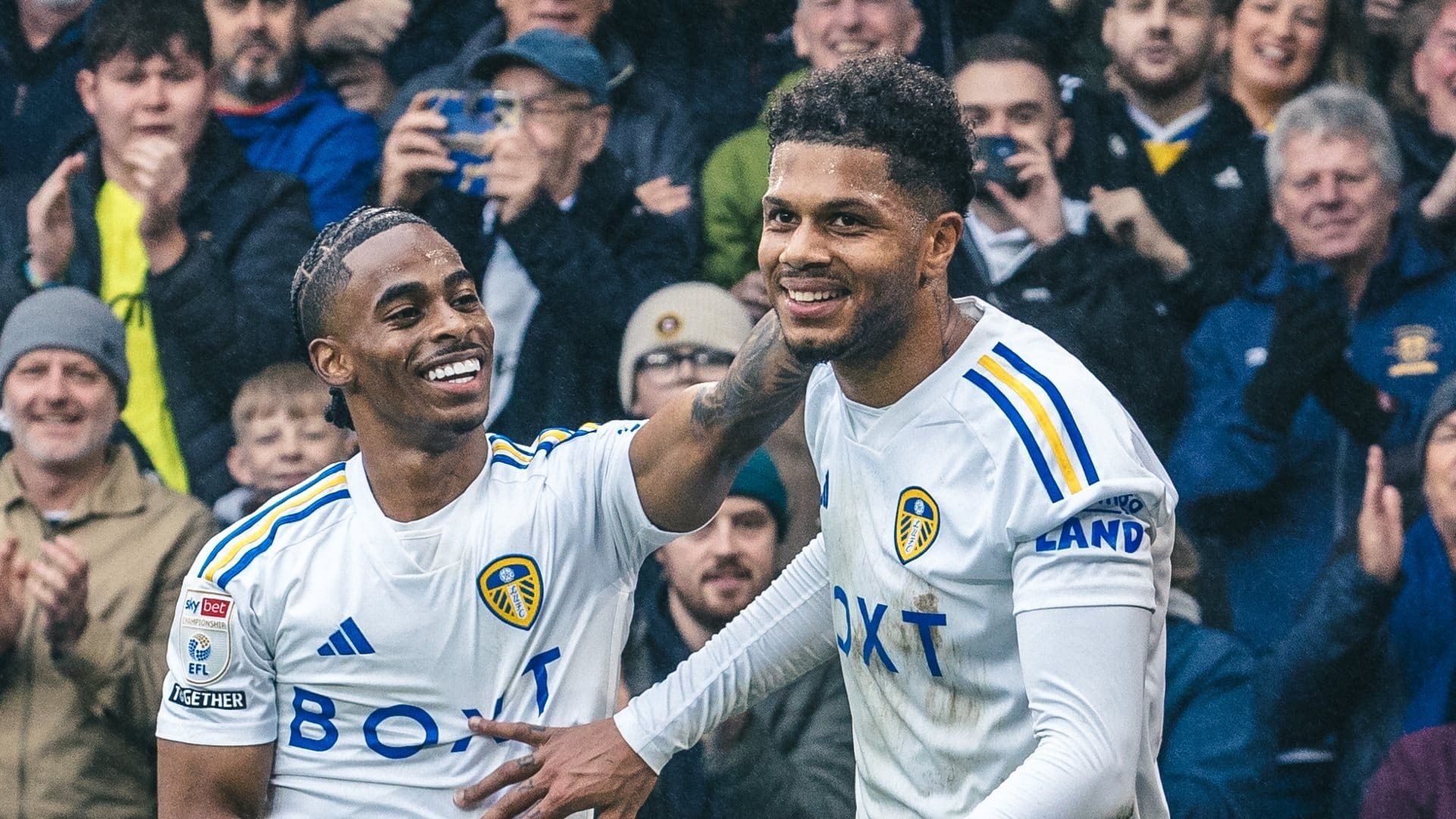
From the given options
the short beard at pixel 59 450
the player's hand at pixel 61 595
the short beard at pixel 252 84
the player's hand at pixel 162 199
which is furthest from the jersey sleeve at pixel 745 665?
the short beard at pixel 252 84

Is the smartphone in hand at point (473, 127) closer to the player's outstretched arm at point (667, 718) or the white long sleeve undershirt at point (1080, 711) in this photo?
the player's outstretched arm at point (667, 718)

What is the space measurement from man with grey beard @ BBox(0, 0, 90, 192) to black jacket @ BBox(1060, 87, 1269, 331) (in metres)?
3.27

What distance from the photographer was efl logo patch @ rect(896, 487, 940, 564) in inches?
111

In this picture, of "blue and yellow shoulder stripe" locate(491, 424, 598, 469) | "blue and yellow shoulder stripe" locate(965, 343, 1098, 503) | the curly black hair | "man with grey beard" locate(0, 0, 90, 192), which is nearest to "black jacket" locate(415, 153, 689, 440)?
"man with grey beard" locate(0, 0, 90, 192)

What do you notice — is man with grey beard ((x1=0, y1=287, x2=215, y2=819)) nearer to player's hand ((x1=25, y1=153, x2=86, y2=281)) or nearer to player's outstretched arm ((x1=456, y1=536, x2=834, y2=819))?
player's hand ((x1=25, y1=153, x2=86, y2=281))

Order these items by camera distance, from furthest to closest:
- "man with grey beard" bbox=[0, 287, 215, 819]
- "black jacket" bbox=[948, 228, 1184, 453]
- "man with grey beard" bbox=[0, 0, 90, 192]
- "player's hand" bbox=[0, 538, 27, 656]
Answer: "man with grey beard" bbox=[0, 0, 90, 192] < "player's hand" bbox=[0, 538, 27, 656] < "man with grey beard" bbox=[0, 287, 215, 819] < "black jacket" bbox=[948, 228, 1184, 453]

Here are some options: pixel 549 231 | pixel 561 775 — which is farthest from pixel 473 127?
pixel 561 775

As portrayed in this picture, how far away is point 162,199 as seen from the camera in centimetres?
587

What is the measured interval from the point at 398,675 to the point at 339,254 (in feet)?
2.59

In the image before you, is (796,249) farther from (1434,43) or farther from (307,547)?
(1434,43)

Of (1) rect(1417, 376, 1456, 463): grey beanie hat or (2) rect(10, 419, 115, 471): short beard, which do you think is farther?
(2) rect(10, 419, 115, 471): short beard

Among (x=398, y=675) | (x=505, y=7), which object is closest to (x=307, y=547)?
(x=398, y=675)

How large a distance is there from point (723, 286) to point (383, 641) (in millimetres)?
2412

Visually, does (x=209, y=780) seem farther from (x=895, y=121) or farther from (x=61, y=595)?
(x=61, y=595)
